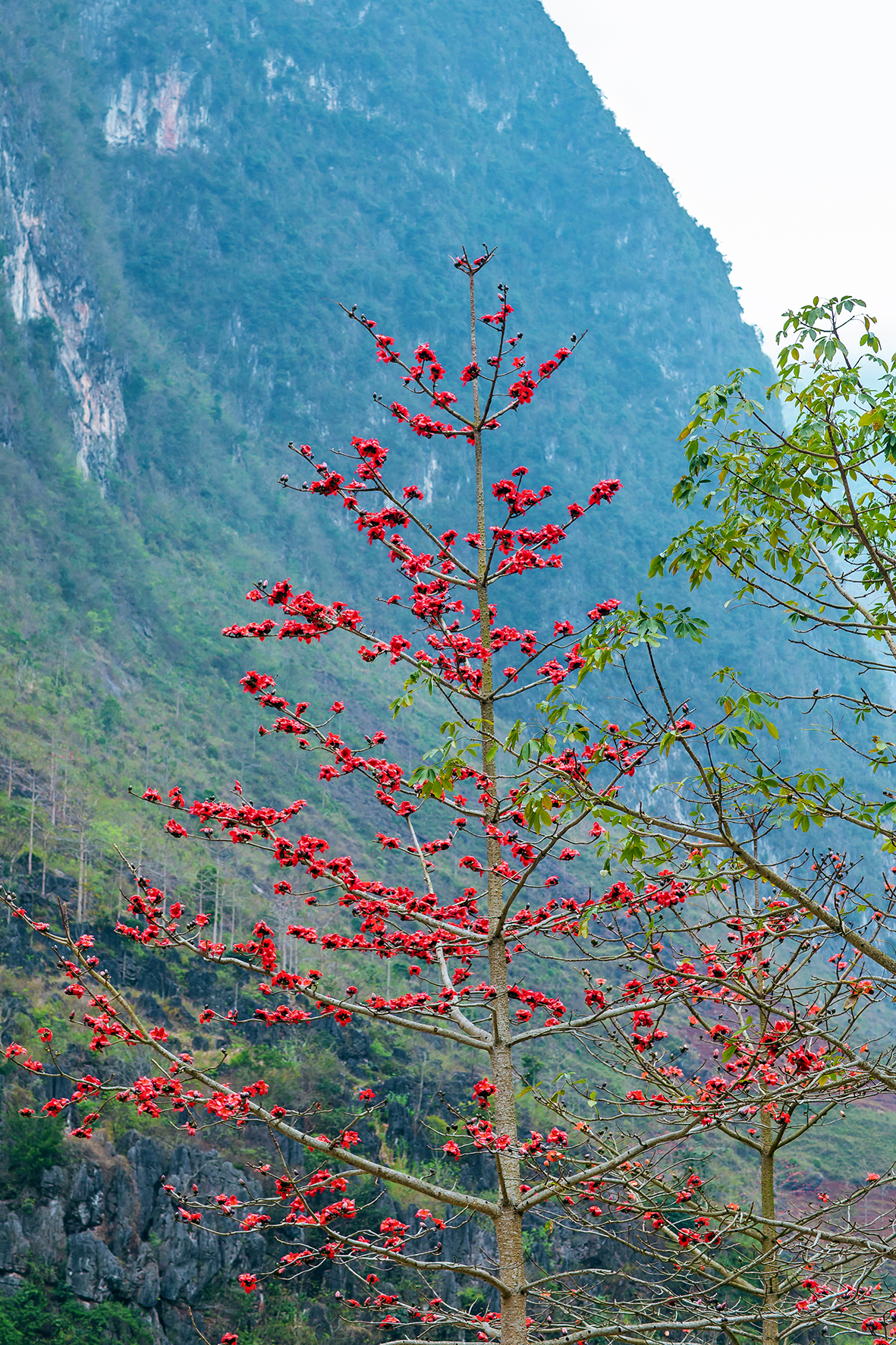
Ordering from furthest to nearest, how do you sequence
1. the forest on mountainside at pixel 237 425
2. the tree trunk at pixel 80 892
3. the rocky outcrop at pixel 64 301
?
the rocky outcrop at pixel 64 301
the tree trunk at pixel 80 892
the forest on mountainside at pixel 237 425

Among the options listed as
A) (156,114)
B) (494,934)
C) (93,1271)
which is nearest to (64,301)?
(156,114)

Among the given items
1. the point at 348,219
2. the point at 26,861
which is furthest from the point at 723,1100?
the point at 348,219

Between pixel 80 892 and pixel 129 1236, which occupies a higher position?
pixel 80 892

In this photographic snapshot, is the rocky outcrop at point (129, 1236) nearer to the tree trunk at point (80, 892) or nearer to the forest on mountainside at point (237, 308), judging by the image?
the tree trunk at point (80, 892)

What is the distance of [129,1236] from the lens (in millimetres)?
26250

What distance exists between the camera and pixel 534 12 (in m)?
177

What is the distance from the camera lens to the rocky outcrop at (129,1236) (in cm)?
2453

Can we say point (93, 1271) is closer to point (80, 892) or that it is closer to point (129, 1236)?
point (129, 1236)

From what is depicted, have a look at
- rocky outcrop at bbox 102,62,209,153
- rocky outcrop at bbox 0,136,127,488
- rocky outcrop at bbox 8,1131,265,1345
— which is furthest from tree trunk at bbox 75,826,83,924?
rocky outcrop at bbox 102,62,209,153

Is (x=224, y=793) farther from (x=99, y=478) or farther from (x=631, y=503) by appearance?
(x=631, y=503)

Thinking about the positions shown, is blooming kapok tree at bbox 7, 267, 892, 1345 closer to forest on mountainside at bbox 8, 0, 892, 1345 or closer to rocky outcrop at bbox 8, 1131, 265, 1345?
forest on mountainside at bbox 8, 0, 892, 1345

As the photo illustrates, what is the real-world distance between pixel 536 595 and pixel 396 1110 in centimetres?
9177

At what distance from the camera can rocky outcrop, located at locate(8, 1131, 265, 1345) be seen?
80.5ft

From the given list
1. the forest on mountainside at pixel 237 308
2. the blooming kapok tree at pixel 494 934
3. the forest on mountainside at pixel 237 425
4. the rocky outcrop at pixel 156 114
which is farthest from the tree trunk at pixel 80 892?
the rocky outcrop at pixel 156 114
